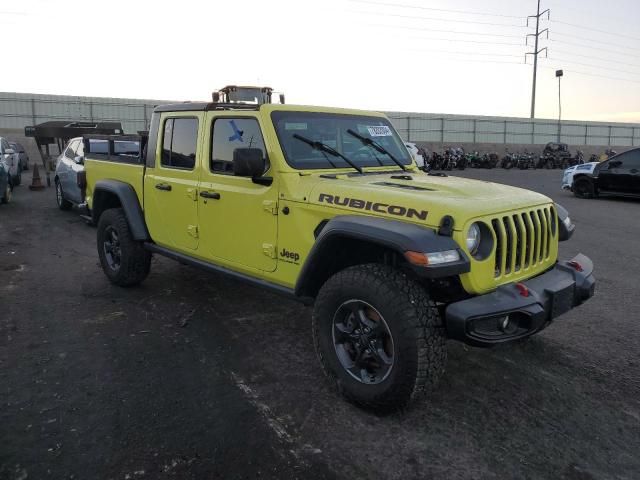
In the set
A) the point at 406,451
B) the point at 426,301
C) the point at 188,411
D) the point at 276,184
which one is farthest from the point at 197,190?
the point at 406,451

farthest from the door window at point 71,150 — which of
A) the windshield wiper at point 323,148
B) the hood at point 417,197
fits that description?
the hood at point 417,197

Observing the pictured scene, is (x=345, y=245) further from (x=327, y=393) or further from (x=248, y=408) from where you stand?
(x=248, y=408)

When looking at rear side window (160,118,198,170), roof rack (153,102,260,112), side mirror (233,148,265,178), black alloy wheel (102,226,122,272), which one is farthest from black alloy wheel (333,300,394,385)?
black alloy wheel (102,226,122,272)

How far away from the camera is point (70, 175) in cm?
1049

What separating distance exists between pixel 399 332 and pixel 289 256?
1.12 meters

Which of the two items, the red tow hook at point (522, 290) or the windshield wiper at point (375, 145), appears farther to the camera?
the windshield wiper at point (375, 145)

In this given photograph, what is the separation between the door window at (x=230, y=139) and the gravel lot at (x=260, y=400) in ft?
4.79

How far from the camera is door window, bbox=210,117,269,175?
13.4ft

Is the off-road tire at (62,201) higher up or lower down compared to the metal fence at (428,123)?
lower down

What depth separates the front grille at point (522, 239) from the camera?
3.20 meters

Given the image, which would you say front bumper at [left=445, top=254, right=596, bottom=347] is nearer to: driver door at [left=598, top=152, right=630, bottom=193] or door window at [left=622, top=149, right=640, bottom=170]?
door window at [left=622, top=149, right=640, bottom=170]

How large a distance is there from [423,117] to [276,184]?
129ft

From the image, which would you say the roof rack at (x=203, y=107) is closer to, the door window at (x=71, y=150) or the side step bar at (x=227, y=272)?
the side step bar at (x=227, y=272)

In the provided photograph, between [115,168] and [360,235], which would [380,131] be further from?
→ [115,168]
